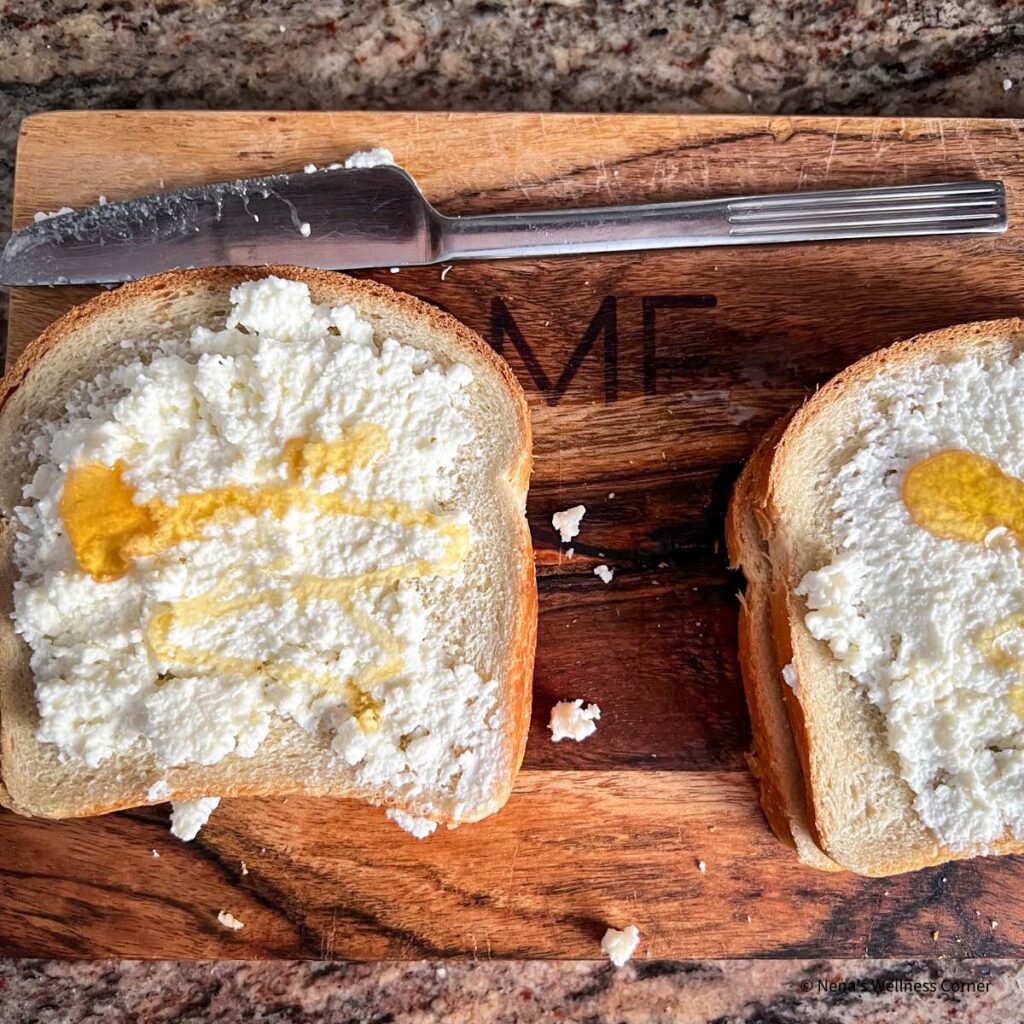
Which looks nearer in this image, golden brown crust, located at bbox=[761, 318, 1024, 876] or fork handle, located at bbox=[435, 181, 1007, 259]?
golden brown crust, located at bbox=[761, 318, 1024, 876]

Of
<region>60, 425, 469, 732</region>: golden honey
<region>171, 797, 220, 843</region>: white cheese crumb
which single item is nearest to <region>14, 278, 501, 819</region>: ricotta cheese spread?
<region>60, 425, 469, 732</region>: golden honey

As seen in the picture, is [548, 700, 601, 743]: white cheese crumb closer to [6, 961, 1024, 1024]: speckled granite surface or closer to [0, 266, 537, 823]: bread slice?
[0, 266, 537, 823]: bread slice

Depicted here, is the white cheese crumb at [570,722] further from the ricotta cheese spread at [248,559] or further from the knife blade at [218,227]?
the knife blade at [218,227]

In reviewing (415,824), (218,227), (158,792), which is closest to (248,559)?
(158,792)

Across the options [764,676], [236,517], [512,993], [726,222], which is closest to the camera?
[236,517]

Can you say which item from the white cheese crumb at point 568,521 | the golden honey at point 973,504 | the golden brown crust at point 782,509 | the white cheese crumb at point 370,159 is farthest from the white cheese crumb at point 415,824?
the white cheese crumb at point 370,159

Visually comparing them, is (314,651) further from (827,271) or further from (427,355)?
(827,271)

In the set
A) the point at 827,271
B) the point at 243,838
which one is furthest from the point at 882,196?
the point at 243,838

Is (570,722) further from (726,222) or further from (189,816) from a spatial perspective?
(726,222)
